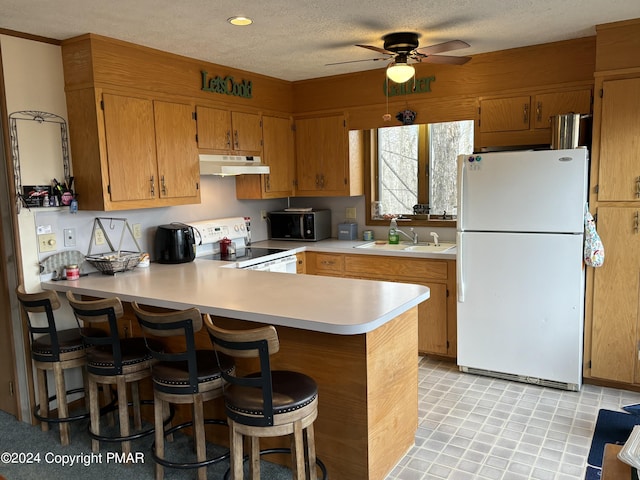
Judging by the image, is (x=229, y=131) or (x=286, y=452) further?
(x=229, y=131)

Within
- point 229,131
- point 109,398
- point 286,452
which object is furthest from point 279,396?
point 229,131

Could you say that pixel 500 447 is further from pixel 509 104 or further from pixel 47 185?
pixel 47 185

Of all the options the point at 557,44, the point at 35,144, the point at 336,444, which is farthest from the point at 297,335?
the point at 557,44

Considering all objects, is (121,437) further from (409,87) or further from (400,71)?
(409,87)

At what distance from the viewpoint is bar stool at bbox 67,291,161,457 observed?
8.18 ft

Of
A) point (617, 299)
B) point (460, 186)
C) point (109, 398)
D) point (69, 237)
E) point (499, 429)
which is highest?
point (460, 186)

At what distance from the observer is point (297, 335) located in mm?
2381

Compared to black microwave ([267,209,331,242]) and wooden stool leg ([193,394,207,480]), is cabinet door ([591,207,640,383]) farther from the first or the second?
wooden stool leg ([193,394,207,480])

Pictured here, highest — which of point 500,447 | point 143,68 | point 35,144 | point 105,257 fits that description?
point 143,68

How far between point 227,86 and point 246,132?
399 millimetres

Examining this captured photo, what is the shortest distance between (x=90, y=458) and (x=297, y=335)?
136 centimetres

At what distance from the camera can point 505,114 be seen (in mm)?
3785

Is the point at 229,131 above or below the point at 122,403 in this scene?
above

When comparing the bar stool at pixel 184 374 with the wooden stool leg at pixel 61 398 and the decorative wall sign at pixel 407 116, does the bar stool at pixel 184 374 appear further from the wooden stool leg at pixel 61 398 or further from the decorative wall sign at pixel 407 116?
the decorative wall sign at pixel 407 116
